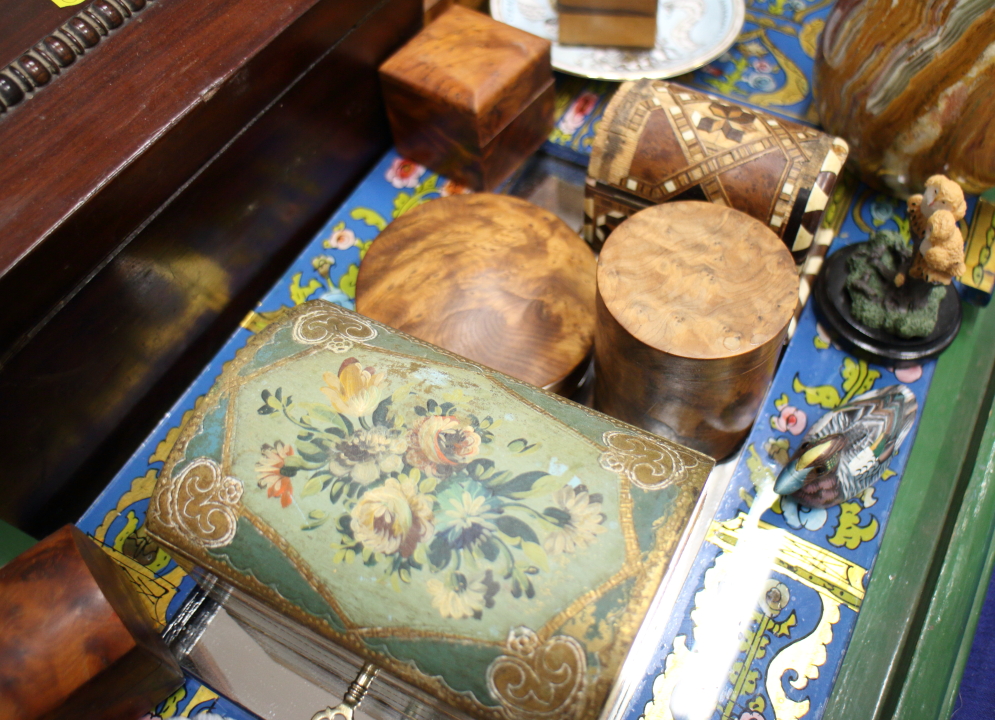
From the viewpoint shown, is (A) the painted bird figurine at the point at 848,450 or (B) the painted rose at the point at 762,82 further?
(B) the painted rose at the point at 762,82

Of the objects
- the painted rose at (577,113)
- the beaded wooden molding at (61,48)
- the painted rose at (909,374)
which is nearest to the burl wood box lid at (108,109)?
the beaded wooden molding at (61,48)

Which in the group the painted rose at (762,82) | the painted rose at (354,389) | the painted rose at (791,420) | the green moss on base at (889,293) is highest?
the painted rose at (354,389)

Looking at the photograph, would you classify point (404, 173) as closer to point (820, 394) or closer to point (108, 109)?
point (108, 109)

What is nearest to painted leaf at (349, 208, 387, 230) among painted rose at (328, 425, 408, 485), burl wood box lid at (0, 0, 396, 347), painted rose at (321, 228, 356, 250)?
painted rose at (321, 228, 356, 250)

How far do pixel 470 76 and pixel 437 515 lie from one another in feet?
2.64

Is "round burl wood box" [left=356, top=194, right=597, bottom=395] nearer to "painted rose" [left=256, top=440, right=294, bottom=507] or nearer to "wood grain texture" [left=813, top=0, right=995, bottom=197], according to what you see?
"painted rose" [left=256, top=440, right=294, bottom=507]

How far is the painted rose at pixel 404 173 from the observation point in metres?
1.35

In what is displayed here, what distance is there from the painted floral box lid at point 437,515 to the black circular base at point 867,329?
49 cm

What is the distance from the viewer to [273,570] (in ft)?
2.33

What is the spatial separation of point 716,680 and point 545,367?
1.49 ft

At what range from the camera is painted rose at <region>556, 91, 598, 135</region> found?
1.42 metres

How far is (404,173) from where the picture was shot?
1363mm

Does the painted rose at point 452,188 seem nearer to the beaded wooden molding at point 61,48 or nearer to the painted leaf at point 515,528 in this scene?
the beaded wooden molding at point 61,48

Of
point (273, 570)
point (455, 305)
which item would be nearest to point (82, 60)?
point (455, 305)
